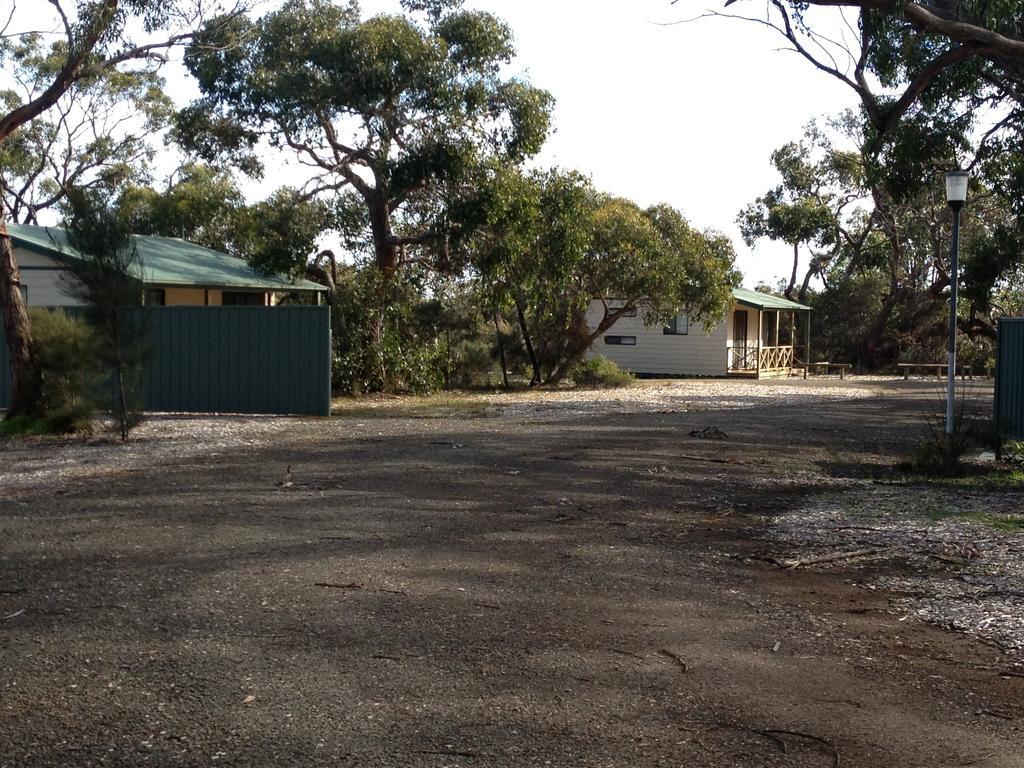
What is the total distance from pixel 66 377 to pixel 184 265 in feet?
35.4

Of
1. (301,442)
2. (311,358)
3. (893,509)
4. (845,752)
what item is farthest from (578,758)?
(311,358)

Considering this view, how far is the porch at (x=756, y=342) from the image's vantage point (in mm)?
40906

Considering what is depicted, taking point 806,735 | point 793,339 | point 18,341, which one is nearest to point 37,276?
point 18,341

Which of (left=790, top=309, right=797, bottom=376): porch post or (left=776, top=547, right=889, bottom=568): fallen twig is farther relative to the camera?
(left=790, top=309, right=797, bottom=376): porch post

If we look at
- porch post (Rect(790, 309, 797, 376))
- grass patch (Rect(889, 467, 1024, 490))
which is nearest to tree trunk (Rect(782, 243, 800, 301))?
porch post (Rect(790, 309, 797, 376))

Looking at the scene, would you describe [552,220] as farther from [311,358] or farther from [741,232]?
[741,232]

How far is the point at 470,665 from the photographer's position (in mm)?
5332

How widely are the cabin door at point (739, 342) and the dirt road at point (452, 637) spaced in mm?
30344

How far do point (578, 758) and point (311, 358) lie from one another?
1590 centimetres

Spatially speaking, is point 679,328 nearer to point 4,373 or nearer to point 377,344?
point 377,344

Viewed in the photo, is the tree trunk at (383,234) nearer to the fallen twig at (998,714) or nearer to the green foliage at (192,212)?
the green foliage at (192,212)

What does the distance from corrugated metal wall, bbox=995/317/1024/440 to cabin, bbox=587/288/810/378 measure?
24.5m

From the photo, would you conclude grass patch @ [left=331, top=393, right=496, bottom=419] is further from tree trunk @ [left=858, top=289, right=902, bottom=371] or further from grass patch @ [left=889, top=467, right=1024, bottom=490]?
tree trunk @ [left=858, top=289, right=902, bottom=371]

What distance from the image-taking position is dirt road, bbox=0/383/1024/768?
14.5ft
